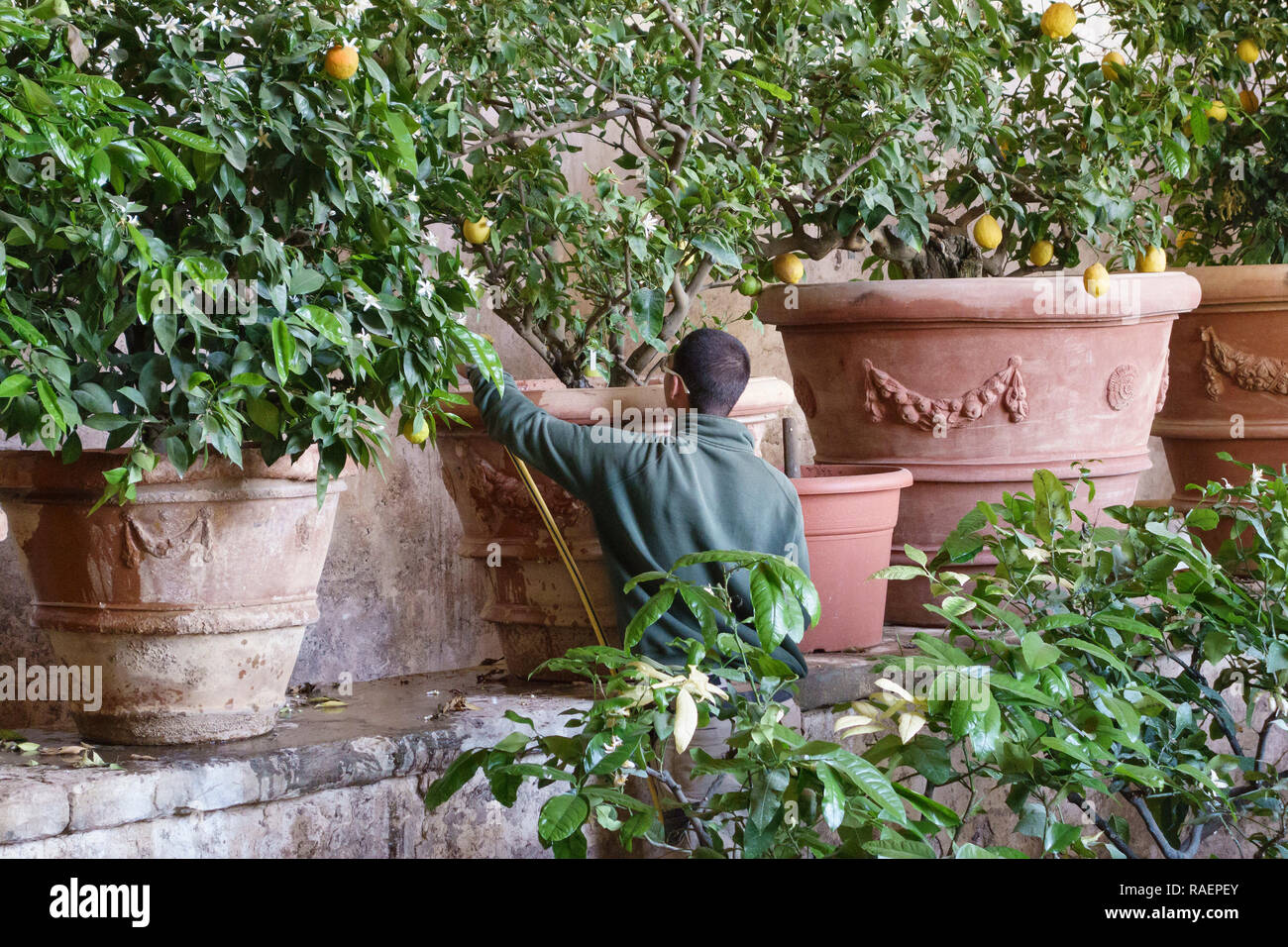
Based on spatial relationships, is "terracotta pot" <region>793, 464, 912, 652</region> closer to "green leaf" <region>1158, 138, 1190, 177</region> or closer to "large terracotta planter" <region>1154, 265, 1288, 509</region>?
"green leaf" <region>1158, 138, 1190, 177</region>

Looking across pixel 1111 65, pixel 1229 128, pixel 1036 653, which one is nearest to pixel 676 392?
pixel 1036 653

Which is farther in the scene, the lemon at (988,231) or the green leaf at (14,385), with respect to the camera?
the lemon at (988,231)

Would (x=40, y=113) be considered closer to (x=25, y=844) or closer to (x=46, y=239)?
(x=46, y=239)

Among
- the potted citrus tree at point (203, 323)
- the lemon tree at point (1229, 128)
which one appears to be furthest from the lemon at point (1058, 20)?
the potted citrus tree at point (203, 323)

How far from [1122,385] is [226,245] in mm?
2044

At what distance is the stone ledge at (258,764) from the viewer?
1.95 meters

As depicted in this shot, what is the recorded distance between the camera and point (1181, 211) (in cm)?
401

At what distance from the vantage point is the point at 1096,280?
2980mm

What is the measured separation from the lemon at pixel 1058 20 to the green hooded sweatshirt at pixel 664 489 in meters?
1.11

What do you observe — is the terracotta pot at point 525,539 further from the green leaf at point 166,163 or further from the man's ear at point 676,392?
the green leaf at point 166,163

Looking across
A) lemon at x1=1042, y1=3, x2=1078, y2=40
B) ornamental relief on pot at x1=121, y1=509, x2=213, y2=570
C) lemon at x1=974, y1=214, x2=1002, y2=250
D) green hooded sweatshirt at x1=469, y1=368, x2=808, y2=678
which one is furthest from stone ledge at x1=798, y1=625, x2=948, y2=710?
lemon at x1=1042, y1=3, x2=1078, y2=40
